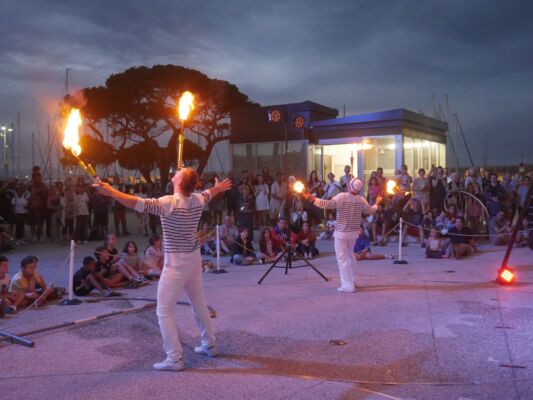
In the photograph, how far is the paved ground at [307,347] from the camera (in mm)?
5000

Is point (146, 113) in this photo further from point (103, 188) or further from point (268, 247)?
point (103, 188)

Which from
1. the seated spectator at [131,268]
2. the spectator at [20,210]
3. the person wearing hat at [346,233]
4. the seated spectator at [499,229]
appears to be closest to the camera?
the person wearing hat at [346,233]

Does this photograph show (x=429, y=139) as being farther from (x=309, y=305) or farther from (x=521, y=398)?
(x=521, y=398)

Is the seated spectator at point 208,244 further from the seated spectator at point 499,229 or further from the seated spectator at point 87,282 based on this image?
the seated spectator at point 499,229

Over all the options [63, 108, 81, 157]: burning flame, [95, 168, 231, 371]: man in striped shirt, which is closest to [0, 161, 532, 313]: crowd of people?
[95, 168, 231, 371]: man in striped shirt

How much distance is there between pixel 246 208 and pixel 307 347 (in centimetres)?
913

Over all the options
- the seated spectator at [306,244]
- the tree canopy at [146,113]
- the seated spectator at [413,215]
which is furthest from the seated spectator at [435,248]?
the tree canopy at [146,113]

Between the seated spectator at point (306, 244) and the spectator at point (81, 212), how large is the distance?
6.61 meters

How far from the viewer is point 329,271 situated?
11.5 m

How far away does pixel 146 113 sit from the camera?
31.3 m

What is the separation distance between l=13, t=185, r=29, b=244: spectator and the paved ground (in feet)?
27.8

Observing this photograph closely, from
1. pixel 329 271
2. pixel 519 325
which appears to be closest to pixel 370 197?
pixel 329 271

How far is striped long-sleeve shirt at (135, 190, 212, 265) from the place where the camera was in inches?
216

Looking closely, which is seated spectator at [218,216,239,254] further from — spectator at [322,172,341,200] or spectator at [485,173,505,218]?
spectator at [485,173,505,218]
